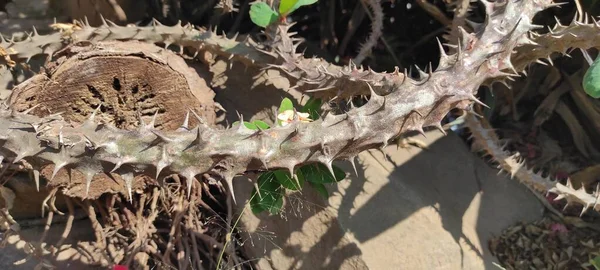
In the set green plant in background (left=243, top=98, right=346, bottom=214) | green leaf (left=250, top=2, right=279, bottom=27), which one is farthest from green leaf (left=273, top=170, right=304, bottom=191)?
green leaf (left=250, top=2, right=279, bottom=27)

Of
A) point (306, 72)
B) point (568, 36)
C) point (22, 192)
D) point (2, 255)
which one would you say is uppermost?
point (568, 36)

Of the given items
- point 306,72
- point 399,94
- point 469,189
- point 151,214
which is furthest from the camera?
point 469,189

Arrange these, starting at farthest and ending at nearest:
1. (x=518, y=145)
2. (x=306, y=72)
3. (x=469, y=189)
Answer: (x=518, y=145)
(x=469, y=189)
(x=306, y=72)

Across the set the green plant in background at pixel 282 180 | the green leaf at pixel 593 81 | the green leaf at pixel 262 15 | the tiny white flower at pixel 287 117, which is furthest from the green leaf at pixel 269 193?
the green leaf at pixel 593 81

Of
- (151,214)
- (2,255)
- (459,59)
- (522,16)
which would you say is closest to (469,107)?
(459,59)

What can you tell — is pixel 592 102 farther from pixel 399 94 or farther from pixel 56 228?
pixel 56 228

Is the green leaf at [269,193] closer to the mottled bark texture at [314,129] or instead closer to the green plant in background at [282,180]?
the green plant in background at [282,180]

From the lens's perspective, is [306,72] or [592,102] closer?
[306,72]

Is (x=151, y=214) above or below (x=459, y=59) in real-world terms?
below

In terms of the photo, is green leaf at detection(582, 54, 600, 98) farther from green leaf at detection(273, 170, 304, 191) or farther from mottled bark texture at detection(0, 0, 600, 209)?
green leaf at detection(273, 170, 304, 191)
